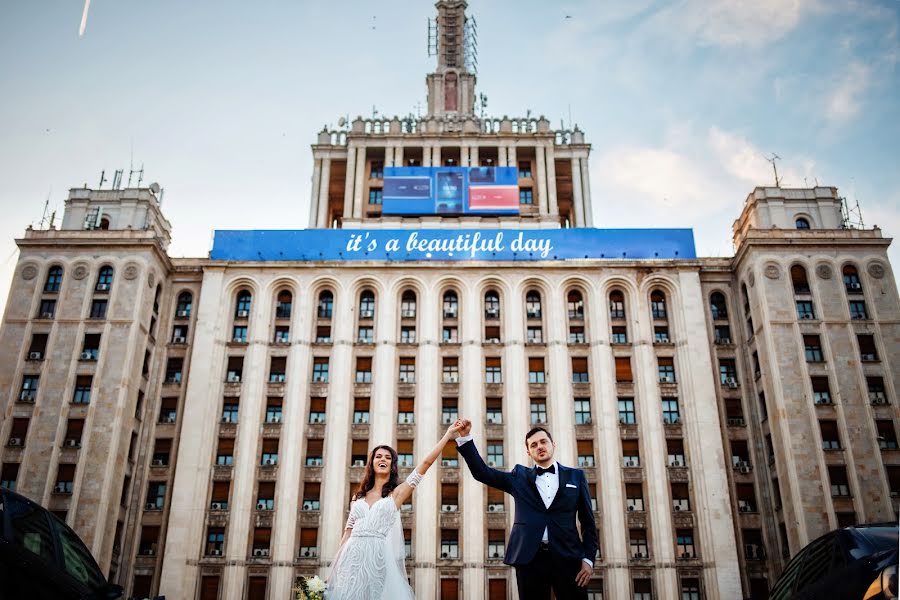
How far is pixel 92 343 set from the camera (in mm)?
42344

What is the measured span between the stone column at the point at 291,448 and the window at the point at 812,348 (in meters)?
27.5

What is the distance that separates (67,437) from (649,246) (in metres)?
34.7

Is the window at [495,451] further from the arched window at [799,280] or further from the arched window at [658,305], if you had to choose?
the arched window at [799,280]

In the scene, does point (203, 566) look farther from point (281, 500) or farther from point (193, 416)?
point (193, 416)

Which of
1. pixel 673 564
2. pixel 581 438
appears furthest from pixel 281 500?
pixel 673 564

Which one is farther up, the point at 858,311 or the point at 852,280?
the point at 852,280

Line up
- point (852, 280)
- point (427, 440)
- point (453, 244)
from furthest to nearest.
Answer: point (453, 244)
point (852, 280)
point (427, 440)

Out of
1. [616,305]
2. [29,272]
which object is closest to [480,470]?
[616,305]

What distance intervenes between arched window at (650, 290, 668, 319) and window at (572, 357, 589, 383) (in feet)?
17.9

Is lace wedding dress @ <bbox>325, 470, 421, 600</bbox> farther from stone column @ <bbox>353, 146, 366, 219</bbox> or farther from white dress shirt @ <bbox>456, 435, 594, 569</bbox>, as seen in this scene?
stone column @ <bbox>353, 146, 366, 219</bbox>

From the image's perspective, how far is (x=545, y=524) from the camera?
8094 millimetres

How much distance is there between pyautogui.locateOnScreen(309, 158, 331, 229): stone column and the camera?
57.3m

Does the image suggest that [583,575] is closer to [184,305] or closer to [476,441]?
[476,441]

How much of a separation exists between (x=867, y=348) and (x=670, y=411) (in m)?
11.0
